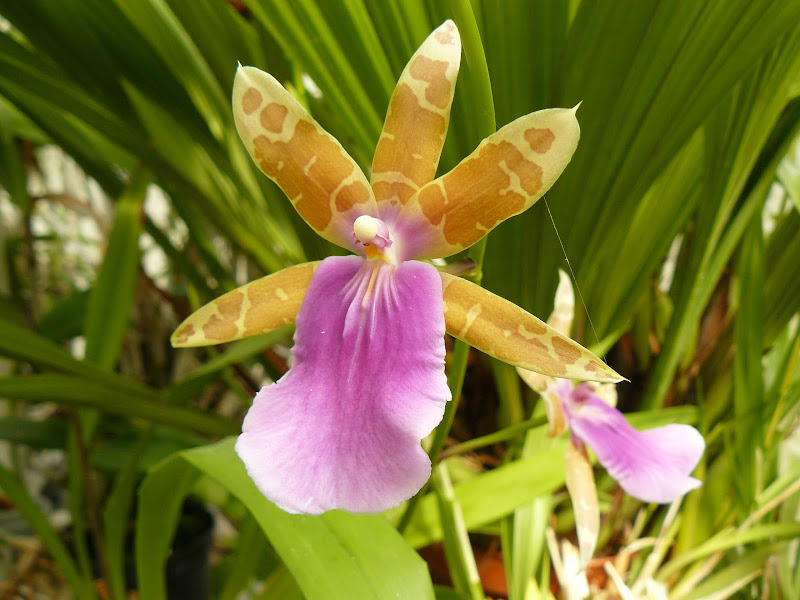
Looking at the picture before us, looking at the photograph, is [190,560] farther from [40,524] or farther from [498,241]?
[498,241]

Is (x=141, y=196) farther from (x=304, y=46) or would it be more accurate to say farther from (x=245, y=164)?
(x=304, y=46)

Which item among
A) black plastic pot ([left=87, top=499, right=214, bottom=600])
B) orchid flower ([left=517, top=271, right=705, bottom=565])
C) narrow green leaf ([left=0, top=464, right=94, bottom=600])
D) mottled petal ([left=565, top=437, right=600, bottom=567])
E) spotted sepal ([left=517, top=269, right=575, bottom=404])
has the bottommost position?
black plastic pot ([left=87, top=499, right=214, bottom=600])

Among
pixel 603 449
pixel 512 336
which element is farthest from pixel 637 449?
pixel 512 336

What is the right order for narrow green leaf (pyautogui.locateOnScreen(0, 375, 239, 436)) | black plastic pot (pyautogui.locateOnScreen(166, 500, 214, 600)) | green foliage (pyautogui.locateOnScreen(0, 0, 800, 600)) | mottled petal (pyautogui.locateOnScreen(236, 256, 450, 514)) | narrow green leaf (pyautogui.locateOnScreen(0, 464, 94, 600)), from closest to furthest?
mottled petal (pyautogui.locateOnScreen(236, 256, 450, 514))
green foliage (pyautogui.locateOnScreen(0, 0, 800, 600))
narrow green leaf (pyautogui.locateOnScreen(0, 375, 239, 436))
narrow green leaf (pyautogui.locateOnScreen(0, 464, 94, 600))
black plastic pot (pyautogui.locateOnScreen(166, 500, 214, 600))

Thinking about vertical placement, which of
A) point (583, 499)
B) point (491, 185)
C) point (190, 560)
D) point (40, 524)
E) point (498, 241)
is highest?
point (491, 185)

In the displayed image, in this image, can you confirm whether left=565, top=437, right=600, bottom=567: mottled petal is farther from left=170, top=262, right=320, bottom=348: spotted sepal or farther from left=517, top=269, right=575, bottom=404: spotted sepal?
left=170, top=262, right=320, bottom=348: spotted sepal

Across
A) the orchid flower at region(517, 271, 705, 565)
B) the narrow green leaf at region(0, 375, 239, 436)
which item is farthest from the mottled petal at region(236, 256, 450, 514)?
the narrow green leaf at region(0, 375, 239, 436)
